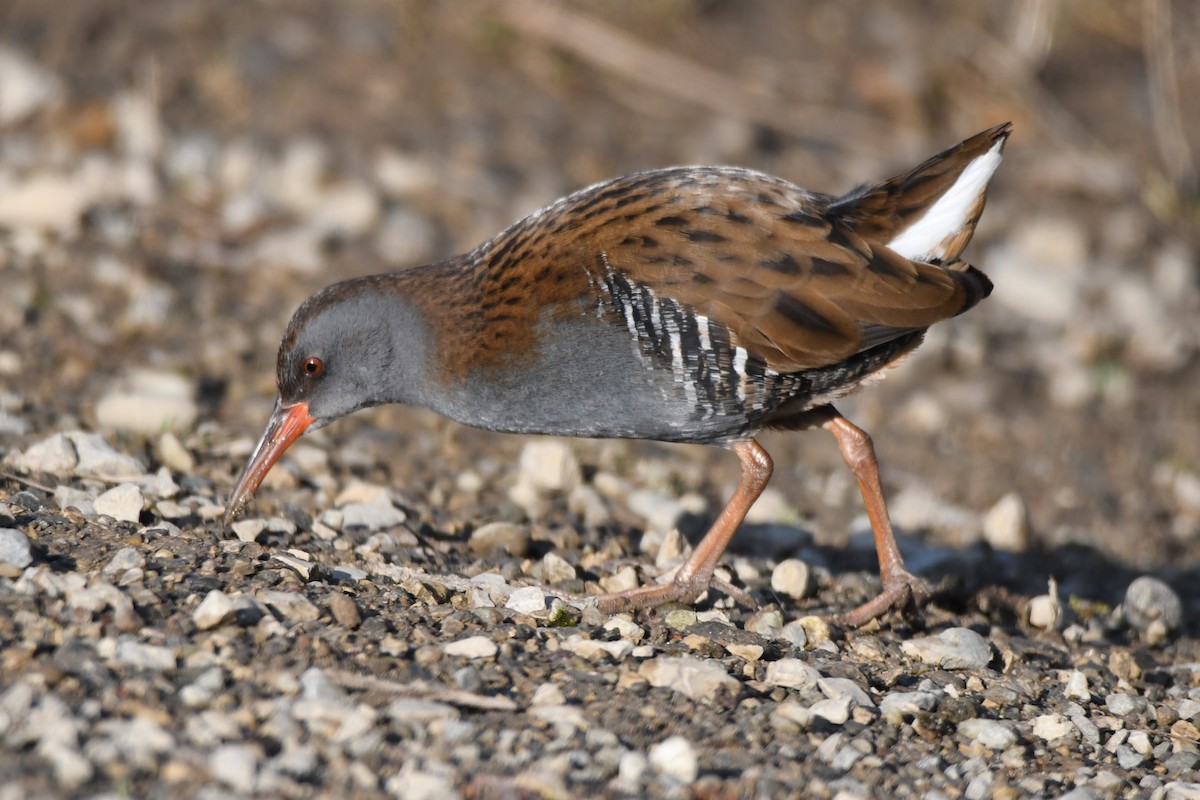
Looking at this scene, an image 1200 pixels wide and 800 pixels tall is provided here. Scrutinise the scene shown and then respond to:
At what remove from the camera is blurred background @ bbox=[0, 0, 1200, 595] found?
626cm

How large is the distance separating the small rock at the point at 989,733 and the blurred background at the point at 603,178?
194cm

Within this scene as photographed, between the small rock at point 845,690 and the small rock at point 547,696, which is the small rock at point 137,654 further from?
the small rock at point 845,690

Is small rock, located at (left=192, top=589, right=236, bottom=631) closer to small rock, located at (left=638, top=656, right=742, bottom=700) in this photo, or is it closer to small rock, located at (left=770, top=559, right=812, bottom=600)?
small rock, located at (left=638, top=656, right=742, bottom=700)

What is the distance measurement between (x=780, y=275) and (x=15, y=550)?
244 cm

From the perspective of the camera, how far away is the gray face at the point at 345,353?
4867 millimetres

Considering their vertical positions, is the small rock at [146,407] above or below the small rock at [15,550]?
above

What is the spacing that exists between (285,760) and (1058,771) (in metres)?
2.05

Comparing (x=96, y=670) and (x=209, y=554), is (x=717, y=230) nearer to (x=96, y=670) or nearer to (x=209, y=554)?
(x=209, y=554)

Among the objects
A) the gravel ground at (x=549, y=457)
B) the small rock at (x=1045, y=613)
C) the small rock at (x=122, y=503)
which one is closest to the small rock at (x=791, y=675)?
the gravel ground at (x=549, y=457)

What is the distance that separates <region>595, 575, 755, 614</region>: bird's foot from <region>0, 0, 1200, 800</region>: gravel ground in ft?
0.19

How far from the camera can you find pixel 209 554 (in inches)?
164

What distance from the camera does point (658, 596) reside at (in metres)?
4.58

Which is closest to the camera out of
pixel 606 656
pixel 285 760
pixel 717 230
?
pixel 285 760

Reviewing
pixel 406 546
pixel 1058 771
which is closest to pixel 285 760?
pixel 406 546
